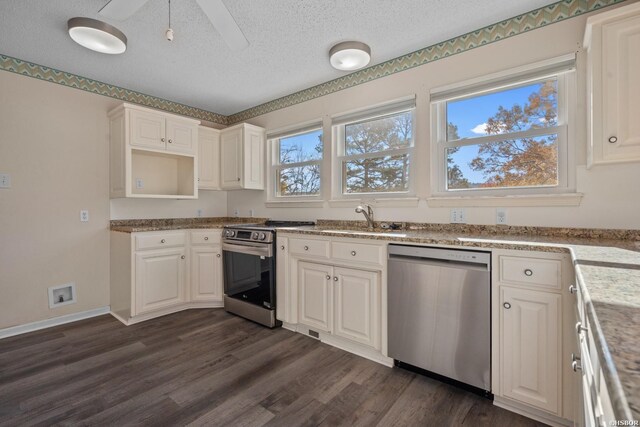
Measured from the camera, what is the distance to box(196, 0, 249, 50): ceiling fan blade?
1.69m

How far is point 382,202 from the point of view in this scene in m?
2.80

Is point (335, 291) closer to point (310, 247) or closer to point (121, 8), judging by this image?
point (310, 247)

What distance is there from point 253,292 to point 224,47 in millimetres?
2229

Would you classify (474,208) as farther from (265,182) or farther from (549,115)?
(265,182)

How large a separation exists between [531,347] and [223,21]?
2559 millimetres

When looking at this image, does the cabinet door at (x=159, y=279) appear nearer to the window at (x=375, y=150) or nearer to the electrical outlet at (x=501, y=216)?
the window at (x=375, y=150)

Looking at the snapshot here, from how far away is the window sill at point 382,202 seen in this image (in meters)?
2.62

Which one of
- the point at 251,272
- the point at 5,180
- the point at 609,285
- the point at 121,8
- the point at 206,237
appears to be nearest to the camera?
the point at 609,285

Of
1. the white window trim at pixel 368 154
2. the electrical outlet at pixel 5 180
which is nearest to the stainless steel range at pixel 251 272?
the white window trim at pixel 368 154

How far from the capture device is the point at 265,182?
388 cm

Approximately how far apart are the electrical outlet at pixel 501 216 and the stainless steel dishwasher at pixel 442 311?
623 mm

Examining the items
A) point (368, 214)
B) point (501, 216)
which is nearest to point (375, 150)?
point (368, 214)

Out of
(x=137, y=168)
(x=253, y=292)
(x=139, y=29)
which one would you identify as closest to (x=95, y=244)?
(x=137, y=168)

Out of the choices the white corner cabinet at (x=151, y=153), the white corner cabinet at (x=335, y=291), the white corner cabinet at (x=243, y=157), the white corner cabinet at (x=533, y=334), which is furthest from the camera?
the white corner cabinet at (x=243, y=157)
